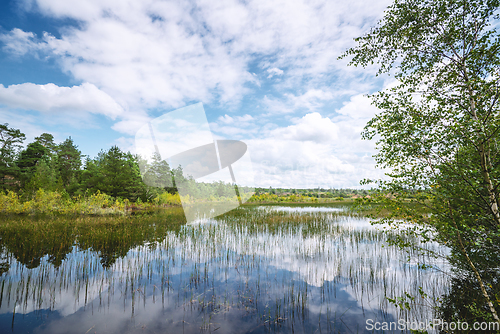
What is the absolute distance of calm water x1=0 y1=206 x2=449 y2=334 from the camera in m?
4.18

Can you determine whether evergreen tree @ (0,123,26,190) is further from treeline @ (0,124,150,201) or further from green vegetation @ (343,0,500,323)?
green vegetation @ (343,0,500,323)

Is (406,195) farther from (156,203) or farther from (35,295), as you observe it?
(156,203)

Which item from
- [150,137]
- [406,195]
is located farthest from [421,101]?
[150,137]

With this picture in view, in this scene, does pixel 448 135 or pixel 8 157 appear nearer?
pixel 448 135

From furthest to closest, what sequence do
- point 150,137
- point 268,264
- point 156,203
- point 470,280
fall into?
point 156,203, point 150,137, point 268,264, point 470,280

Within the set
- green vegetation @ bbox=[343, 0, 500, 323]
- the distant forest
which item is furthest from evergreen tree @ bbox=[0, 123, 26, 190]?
green vegetation @ bbox=[343, 0, 500, 323]

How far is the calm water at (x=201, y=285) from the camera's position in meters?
4.18

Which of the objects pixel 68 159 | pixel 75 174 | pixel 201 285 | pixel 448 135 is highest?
pixel 68 159

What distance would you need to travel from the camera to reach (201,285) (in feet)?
18.7

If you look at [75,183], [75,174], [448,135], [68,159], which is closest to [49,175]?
[75,183]

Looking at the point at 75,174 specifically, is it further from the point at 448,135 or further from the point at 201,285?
the point at 448,135

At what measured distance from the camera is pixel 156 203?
30.5 meters

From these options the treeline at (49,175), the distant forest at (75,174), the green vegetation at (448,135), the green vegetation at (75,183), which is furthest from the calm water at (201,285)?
the treeline at (49,175)

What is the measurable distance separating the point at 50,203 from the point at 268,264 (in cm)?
2226
